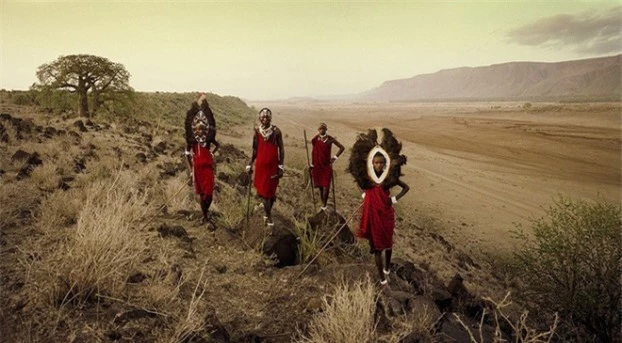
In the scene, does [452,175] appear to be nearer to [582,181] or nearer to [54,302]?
[582,181]

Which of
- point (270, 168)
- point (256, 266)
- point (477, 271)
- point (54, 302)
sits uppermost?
point (270, 168)

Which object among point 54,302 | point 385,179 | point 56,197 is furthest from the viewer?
point 56,197

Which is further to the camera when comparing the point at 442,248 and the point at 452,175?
the point at 452,175

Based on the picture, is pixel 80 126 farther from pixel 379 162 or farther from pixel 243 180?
pixel 379 162

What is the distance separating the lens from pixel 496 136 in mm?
34438

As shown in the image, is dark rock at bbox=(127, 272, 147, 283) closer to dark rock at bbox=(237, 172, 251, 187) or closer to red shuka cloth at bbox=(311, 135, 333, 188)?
red shuka cloth at bbox=(311, 135, 333, 188)

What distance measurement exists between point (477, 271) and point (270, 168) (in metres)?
6.33

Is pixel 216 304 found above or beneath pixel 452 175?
above

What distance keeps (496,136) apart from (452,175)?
1591 cm

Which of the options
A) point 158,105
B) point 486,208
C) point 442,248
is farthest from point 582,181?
point 158,105

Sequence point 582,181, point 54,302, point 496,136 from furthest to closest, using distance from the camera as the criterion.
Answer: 1. point 496,136
2. point 582,181
3. point 54,302

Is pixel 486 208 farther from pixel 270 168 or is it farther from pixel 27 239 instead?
pixel 27 239

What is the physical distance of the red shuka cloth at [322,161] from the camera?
378 inches

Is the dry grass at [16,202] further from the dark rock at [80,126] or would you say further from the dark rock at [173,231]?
the dark rock at [80,126]
